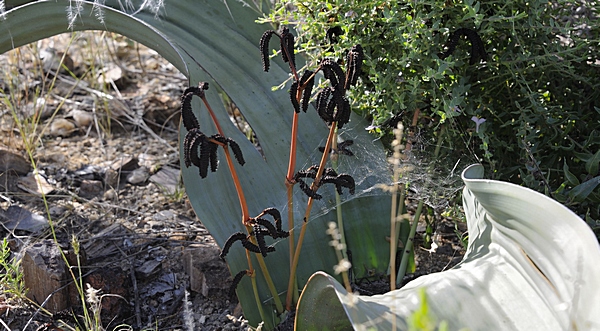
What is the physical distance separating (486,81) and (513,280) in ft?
2.17

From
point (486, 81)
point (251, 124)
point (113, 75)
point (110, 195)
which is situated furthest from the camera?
point (113, 75)

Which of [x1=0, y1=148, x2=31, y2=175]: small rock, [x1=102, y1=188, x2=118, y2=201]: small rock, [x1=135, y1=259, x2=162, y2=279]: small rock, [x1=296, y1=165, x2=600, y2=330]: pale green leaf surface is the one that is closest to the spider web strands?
[x1=296, y1=165, x2=600, y2=330]: pale green leaf surface

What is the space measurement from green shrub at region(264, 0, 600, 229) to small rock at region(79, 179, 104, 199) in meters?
1.03

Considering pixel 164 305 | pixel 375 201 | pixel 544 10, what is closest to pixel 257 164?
pixel 375 201

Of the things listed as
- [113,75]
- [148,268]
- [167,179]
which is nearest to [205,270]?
[148,268]

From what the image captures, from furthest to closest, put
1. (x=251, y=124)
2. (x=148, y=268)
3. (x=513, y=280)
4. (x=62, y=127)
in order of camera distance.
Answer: (x=62, y=127) < (x=148, y=268) < (x=251, y=124) < (x=513, y=280)

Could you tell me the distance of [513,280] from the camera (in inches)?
43.9

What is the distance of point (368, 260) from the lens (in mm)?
1756

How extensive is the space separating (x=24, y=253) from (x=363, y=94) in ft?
3.16

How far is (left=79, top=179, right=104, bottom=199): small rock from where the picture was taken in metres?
2.31

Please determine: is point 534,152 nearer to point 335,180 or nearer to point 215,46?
point 335,180

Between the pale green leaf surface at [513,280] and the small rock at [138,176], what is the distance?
4.33ft

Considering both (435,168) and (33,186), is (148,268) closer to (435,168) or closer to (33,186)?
(33,186)

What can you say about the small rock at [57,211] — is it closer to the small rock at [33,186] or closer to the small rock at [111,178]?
the small rock at [33,186]
